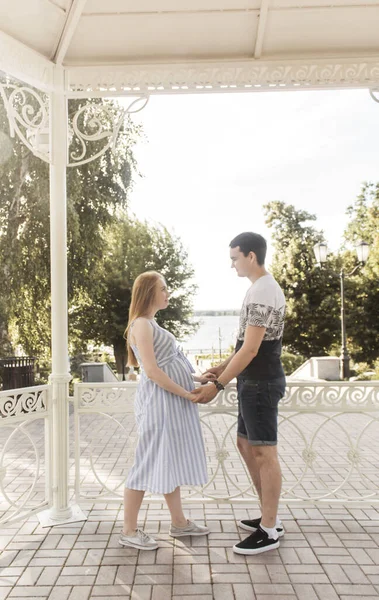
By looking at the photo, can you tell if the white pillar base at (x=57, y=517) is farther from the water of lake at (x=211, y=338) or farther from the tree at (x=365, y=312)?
the tree at (x=365, y=312)

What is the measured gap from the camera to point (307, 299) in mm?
25438

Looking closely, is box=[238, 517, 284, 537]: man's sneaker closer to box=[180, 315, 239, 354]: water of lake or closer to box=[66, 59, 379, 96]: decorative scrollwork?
box=[180, 315, 239, 354]: water of lake

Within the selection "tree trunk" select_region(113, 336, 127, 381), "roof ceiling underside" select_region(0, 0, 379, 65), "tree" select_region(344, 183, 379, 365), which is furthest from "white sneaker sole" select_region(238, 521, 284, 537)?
"tree" select_region(344, 183, 379, 365)

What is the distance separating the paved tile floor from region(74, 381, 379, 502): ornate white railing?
30cm

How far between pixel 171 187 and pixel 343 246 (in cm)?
2935

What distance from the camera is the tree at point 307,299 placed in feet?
82.0

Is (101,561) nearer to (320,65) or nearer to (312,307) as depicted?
(320,65)

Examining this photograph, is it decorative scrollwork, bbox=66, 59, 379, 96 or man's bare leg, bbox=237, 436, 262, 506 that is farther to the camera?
decorative scrollwork, bbox=66, 59, 379, 96

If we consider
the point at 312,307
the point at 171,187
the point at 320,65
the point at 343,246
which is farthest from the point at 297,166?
the point at 320,65

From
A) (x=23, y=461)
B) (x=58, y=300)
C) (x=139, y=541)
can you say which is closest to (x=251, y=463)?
(x=139, y=541)

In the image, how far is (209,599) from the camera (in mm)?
2463

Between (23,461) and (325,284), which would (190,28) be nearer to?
(23,461)

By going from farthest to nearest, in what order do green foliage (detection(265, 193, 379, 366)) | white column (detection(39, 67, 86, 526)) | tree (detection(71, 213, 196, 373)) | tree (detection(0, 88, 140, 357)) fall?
green foliage (detection(265, 193, 379, 366)) < tree (detection(71, 213, 196, 373)) < tree (detection(0, 88, 140, 357)) < white column (detection(39, 67, 86, 526))

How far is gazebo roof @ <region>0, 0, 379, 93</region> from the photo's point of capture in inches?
118
